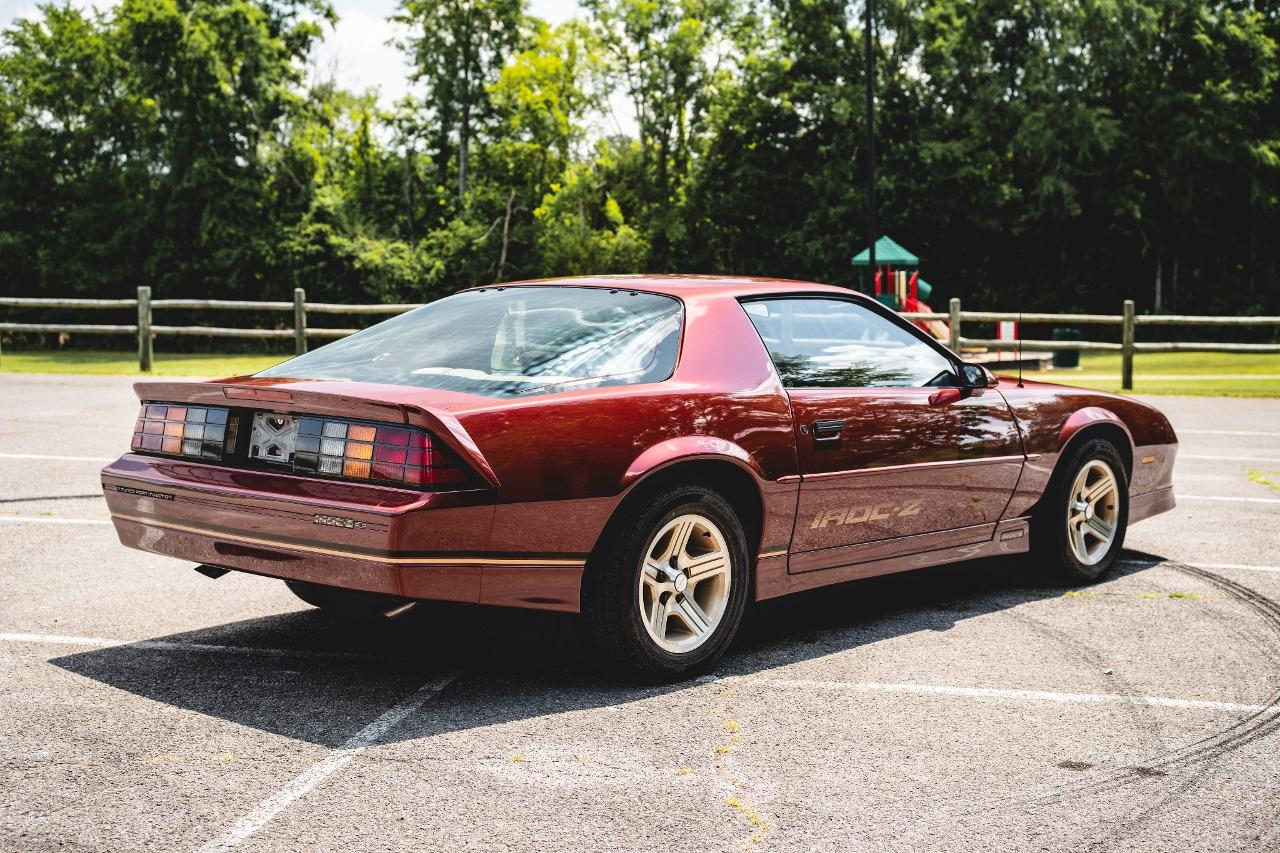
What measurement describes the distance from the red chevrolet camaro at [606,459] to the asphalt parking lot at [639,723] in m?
0.33

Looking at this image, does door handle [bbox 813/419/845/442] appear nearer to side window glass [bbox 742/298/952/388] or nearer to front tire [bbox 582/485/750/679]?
side window glass [bbox 742/298/952/388]

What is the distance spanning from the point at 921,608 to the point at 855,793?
2404 millimetres

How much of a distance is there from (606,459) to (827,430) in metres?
1.08

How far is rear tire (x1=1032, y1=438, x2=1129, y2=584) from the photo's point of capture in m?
6.08

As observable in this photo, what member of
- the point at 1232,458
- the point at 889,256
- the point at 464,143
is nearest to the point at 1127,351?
the point at 889,256

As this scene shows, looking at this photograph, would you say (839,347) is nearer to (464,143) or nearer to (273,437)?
(273,437)

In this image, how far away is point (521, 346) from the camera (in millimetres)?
4719

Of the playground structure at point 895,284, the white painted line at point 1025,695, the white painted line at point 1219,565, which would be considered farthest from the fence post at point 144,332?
the white painted line at point 1025,695

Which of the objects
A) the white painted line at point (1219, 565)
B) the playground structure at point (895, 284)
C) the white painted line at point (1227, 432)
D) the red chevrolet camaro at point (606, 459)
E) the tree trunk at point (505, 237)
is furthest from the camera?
the tree trunk at point (505, 237)

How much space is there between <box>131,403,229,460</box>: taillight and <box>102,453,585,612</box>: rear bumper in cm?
7

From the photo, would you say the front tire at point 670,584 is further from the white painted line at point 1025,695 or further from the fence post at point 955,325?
the fence post at point 955,325

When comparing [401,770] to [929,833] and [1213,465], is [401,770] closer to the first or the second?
[929,833]

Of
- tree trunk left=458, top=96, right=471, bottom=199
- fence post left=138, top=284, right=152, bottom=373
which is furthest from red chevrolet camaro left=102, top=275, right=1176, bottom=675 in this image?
tree trunk left=458, top=96, right=471, bottom=199

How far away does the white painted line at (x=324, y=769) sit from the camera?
3.08 metres
